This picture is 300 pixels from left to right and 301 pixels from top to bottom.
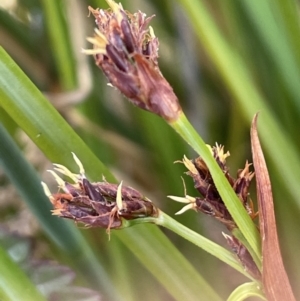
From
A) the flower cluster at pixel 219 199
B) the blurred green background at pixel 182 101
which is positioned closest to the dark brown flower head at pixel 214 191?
the flower cluster at pixel 219 199

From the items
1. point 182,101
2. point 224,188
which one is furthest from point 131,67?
point 182,101

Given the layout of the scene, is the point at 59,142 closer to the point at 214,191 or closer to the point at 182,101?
the point at 214,191

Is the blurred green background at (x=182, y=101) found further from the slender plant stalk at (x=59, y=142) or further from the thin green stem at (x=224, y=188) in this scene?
the thin green stem at (x=224, y=188)

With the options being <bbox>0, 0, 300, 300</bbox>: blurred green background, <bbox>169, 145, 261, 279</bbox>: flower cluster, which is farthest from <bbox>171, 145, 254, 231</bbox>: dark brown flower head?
<bbox>0, 0, 300, 300</bbox>: blurred green background

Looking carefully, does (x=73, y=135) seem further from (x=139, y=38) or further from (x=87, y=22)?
(x=87, y=22)

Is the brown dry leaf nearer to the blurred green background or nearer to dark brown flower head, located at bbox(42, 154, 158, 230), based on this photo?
dark brown flower head, located at bbox(42, 154, 158, 230)

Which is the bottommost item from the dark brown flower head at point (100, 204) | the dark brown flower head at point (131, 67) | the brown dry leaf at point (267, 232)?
the brown dry leaf at point (267, 232)
